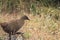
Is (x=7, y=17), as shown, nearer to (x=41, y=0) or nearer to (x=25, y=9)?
(x=25, y=9)

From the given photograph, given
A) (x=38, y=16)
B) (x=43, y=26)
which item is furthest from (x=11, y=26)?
(x=38, y=16)

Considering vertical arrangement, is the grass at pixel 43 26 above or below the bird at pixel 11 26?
below

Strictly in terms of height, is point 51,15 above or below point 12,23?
below

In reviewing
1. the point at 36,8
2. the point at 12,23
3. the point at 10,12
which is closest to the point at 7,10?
the point at 10,12

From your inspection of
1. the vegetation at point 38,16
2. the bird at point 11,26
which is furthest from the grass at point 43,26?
the bird at point 11,26

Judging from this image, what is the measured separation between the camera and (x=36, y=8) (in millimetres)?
9859

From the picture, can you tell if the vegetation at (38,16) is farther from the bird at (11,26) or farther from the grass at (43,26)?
the bird at (11,26)

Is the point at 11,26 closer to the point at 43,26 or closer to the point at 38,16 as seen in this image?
the point at 43,26

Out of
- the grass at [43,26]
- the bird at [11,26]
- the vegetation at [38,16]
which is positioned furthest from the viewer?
the vegetation at [38,16]

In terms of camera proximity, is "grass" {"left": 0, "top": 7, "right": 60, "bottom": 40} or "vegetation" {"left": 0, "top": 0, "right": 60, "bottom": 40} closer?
"grass" {"left": 0, "top": 7, "right": 60, "bottom": 40}

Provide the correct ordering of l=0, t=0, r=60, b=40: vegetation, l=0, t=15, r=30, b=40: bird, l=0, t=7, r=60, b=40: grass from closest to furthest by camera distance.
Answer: l=0, t=15, r=30, b=40: bird
l=0, t=7, r=60, b=40: grass
l=0, t=0, r=60, b=40: vegetation

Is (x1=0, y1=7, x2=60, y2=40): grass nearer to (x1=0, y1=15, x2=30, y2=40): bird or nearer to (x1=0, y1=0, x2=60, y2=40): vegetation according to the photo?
(x1=0, y1=0, x2=60, y2=40): vegetation

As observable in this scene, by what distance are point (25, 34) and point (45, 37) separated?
62 cm

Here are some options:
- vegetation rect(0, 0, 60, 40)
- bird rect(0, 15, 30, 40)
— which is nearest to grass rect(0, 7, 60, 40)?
vegetation rect(0, 0, 60, 40)
